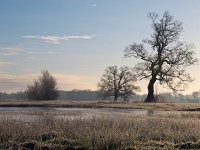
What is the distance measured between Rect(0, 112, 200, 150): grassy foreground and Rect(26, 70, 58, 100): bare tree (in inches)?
2654

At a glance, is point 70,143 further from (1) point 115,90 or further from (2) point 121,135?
(1) point 115,90

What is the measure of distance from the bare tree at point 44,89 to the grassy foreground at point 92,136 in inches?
2654

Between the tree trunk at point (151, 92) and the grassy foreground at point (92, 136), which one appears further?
the tree trunk at point (151, 92)

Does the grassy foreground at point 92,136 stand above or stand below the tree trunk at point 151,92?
below

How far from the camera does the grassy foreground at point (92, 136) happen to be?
1402 cm

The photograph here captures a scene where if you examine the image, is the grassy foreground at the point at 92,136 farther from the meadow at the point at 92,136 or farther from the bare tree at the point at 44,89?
the bare tree at the point at 44,89

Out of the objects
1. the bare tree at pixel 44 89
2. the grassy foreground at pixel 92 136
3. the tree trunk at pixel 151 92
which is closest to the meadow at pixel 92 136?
the grassy foreground at pixel 92 136

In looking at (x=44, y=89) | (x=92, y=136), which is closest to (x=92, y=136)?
(x=92, y=136)

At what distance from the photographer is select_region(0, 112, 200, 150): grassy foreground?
14023mm

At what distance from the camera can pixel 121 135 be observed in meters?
14.5

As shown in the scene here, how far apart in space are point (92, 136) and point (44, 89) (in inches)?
2858

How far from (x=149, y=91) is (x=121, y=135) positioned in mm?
48507

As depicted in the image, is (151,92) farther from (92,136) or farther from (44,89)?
(92,136)

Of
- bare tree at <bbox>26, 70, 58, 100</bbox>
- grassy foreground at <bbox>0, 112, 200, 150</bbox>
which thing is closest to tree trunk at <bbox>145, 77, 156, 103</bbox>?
bare tree at <bbox>26, 70, 58, 100</bbox>
